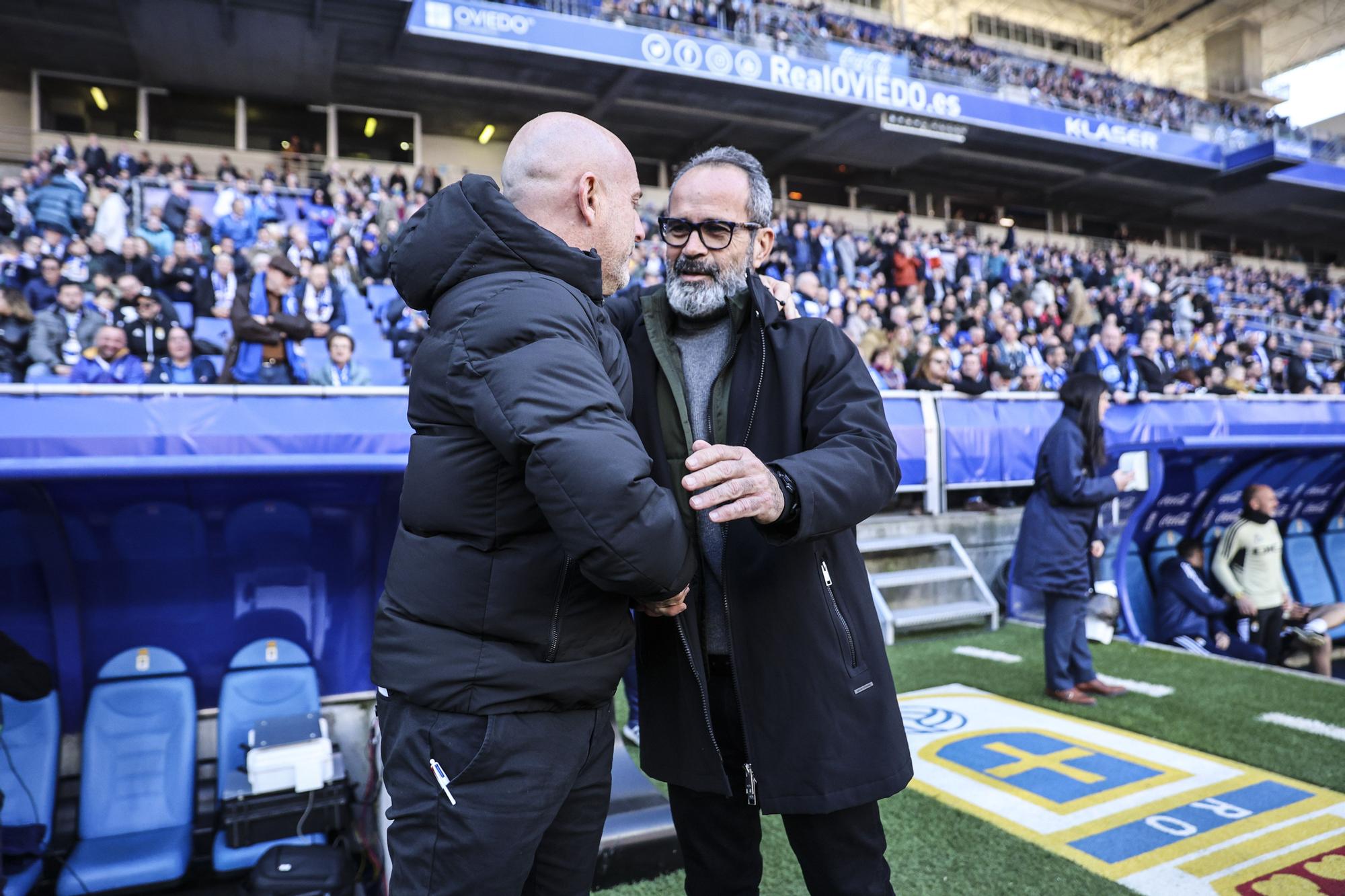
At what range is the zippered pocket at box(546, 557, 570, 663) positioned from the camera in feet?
4.40

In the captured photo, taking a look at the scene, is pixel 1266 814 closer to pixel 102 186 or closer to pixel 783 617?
pixel 783 617

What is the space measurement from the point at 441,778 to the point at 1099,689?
455cm

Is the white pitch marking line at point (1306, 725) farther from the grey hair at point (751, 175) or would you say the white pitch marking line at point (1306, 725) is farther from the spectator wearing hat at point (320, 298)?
the spectator wearing hat at point (320, 298)

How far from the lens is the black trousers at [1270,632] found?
6609mm

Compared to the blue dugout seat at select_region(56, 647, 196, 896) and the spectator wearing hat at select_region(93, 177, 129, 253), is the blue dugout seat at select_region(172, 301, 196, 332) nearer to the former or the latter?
the spectator wearing hat at select_region(93, 177, 129, 253)

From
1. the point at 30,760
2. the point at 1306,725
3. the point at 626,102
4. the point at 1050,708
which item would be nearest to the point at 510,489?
the point at 30,760

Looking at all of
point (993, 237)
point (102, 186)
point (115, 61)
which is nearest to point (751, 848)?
point (102, 186)

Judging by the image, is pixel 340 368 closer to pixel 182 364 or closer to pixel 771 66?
pixel 182 364

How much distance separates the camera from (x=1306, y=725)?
167 inches

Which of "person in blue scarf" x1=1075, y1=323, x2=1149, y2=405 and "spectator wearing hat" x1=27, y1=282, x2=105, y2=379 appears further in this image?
"person in blue scarf" x1=1075, y1=323, x2=1149, y2=405

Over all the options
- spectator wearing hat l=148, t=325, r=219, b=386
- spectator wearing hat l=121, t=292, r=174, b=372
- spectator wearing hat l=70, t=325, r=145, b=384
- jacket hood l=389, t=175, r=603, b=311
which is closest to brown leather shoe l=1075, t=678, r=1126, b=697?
jacket hood l=389, t=175, r=603, b=311

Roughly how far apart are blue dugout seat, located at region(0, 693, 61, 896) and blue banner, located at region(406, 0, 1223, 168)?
48.1ft

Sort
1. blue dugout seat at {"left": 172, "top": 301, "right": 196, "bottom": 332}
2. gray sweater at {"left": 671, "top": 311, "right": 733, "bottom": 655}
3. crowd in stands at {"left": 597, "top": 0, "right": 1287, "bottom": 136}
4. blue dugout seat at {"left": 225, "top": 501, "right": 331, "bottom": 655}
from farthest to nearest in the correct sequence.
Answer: crowd in stands at {"left": 597, "top": 0, "right": 1287, "bottom": 136}, blue dugout seat at {"left": 172, "top": 301, "right": 196, "bottom": 332}, blue dugout seat at {"left": 225, "top": 501, "right": 331, "bottom": 655}, gray sweater at {"left": 671, "top": 311, "right": 733, "bottom": 655}

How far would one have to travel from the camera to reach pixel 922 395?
7.93 meters
